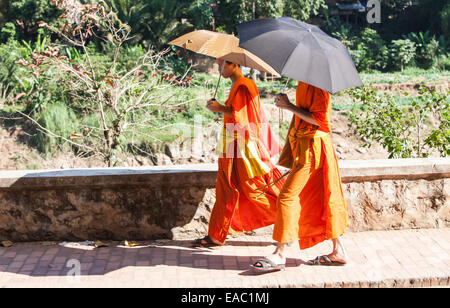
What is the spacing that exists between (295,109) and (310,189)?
599 mm

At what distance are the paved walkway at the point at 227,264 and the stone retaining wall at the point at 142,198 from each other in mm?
132

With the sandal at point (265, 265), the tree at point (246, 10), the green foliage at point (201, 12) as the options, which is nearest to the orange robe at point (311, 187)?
the sandal at point (265, 265)

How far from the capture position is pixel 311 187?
408 cm

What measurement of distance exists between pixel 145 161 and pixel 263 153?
10.5 m

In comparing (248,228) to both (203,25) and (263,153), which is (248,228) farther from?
(203,25)

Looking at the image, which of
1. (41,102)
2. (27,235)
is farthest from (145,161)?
(27,235)

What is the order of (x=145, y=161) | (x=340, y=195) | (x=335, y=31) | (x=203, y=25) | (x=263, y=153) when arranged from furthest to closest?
1. (x=335, y=31)
2. (x=203, y=25)
3. (x=145, y=161)
4. (x=263, y=153)
5. (x=340, y=195)

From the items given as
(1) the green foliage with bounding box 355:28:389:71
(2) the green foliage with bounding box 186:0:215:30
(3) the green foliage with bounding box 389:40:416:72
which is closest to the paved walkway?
(2) the green foliage with bounding box 186:0:215:30

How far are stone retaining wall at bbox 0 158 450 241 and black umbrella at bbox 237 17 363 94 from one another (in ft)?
3.91

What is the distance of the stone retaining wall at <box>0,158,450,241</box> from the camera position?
180 inches

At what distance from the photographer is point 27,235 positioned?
15.2ft

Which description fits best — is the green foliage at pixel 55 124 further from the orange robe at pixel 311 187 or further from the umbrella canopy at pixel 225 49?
the orange robe at pixel 311 187

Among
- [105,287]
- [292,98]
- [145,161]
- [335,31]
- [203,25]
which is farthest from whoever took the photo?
[335,31]

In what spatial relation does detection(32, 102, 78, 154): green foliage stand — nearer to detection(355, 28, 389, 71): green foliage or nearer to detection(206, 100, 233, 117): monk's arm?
detection(206, 100, 233, 117): monk's arm
